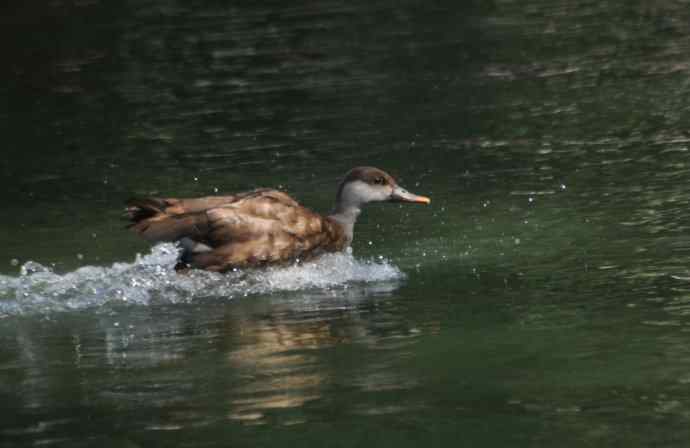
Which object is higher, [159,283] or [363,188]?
[363,188]

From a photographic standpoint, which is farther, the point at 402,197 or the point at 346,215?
the point at 402,197

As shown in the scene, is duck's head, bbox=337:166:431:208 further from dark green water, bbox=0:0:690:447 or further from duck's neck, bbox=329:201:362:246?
dark green water, bbox=0:0:690:447

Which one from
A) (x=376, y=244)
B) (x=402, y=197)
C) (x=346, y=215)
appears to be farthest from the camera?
(x=376, y=244)

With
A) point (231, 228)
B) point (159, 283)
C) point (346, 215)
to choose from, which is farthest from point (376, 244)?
point (159, 283)

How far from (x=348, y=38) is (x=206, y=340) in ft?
60.0

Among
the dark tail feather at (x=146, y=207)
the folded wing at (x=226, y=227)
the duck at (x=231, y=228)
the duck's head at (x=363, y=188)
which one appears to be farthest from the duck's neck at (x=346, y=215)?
the dark tail feather at (x=146, y=207)

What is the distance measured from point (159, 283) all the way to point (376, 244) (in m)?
2.33

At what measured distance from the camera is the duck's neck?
1466 centimetres

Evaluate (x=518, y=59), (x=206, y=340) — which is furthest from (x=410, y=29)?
(x=206, y=340)

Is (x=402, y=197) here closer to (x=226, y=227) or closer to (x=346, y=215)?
(x=346, y=215)

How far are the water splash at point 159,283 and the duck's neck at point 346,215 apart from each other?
39cm

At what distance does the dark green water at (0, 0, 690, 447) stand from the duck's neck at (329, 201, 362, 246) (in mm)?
389

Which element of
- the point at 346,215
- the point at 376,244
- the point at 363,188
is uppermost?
the point at 363,188

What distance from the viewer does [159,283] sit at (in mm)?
13734
